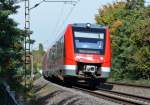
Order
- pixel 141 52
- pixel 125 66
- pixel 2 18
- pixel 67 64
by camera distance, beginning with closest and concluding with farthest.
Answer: pixel 2 18 < pixel 67 64 < pixel 141 52 < pixel 125 66

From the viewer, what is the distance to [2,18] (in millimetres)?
15594

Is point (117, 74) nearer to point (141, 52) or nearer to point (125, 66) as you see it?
point (125, 66)

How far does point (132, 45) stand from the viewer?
156ft

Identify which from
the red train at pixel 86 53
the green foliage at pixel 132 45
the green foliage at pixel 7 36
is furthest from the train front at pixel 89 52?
the green foliage at pixel 132 45

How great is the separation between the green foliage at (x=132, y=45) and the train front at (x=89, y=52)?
14612 mm

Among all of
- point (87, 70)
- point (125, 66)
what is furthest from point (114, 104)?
point (125, 66)

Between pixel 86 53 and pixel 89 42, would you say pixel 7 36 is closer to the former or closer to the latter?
pixel 86 53

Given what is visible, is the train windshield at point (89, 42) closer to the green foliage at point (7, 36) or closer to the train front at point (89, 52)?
the train front at point (89, 52)

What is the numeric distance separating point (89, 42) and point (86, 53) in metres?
0.65

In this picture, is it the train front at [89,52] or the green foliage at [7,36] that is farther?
the train front at [89,52]

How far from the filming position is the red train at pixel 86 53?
28.2 m

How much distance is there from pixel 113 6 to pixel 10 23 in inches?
2331

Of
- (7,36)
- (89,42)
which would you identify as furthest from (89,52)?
(7,36)

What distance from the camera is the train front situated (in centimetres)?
2816
